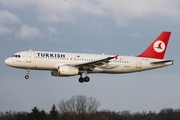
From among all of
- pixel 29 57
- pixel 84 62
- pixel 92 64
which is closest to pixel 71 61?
pixel 84 62

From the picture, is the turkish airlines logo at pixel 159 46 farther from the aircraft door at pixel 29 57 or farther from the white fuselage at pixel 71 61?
the aircraft door at pixel 29 57

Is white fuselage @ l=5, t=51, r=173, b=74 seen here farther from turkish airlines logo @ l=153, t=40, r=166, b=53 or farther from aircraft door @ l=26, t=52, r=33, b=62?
turkish airlines logo @ l=153, t=40, r=166, b=53

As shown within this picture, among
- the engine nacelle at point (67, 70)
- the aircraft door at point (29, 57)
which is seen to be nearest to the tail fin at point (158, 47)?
the engine nacelle at point (67, 70)

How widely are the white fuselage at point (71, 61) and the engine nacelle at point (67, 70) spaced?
80cm

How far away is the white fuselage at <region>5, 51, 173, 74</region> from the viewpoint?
66.6 metres

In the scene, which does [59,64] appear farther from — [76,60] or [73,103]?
[73,103]

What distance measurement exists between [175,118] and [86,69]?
61950 mm

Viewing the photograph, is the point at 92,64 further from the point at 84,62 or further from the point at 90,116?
the point at 90,116

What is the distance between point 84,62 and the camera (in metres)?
68.7

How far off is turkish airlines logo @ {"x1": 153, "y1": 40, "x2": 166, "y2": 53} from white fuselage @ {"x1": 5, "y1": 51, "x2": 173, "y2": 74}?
3.46 metres

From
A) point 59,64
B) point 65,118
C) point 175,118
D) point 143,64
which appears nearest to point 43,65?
point 59,64

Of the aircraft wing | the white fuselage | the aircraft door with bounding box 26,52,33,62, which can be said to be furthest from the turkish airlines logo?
the aircraft door with bounding box 26,52,33,62

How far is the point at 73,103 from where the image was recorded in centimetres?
11888

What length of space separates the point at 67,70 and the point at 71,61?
1.87 metres
